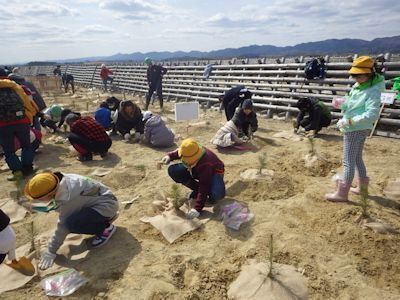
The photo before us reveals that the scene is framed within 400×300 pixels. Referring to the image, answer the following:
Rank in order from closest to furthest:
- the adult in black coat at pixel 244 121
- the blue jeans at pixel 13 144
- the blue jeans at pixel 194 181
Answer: the blue jeans at pixel 194 181 < the blue jeans at pixel 13 144 < the adult in black coat at pixel 244 121

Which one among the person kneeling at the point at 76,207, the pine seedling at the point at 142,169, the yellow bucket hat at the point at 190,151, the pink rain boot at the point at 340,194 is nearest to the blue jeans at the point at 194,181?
the yellow bucket hat at the point at 190,151

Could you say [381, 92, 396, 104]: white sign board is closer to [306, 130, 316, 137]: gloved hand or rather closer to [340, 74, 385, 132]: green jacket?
[306, 130, 316, 137]: gloved hand

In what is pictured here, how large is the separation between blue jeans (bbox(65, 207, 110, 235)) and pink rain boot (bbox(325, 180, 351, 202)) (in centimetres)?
248

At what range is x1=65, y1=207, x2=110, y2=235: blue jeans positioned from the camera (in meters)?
A: 3.01

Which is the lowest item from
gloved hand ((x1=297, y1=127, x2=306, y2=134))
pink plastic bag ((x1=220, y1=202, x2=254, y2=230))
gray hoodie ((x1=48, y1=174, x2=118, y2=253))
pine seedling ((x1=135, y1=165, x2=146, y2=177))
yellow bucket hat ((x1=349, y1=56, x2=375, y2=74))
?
pine seedling ((x1=135, y1=165, x2=146, y2=177))

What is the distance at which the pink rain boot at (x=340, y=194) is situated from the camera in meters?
3.61

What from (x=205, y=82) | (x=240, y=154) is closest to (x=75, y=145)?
(x=240, y=154)

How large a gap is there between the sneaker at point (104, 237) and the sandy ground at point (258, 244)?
0.06 meters

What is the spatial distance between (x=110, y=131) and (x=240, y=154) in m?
3.47

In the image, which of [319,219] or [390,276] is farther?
[319,219]

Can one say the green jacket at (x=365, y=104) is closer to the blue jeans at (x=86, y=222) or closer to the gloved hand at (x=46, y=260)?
the blue jeans at (x=86, y=222)

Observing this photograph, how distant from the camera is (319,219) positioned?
340cm

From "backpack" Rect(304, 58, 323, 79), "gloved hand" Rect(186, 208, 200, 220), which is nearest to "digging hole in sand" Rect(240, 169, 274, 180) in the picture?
"gloved hand" Rect(186, 208, 200, 220)

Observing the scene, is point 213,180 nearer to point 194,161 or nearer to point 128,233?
point 194,161
